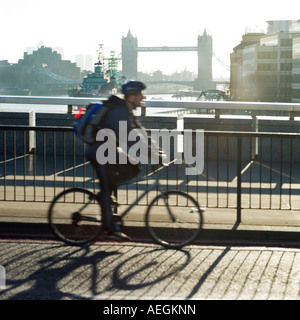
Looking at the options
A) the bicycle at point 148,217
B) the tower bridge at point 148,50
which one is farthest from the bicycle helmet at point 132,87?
the tower bridge at point 148,50

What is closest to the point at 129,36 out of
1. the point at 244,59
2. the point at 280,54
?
the point at 244,59

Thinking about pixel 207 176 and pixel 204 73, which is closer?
pixel 207 176

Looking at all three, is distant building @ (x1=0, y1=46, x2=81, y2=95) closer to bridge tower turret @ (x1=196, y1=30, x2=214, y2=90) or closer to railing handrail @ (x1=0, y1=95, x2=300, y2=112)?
bridge tower turret @ (x1=196, y1=30, x2=214, y2=90)

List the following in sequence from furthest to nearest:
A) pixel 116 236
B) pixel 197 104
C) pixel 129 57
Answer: pixel 129 57, pixel 197 104, pixel 116 236

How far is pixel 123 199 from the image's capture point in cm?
877

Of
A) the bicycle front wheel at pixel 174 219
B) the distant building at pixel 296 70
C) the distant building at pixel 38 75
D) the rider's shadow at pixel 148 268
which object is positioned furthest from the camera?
the distant building at pixel 38 75

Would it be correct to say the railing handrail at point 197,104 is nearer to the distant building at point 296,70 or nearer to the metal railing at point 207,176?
the metal railing at point 207,176

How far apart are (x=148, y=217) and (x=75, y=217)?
0.79m

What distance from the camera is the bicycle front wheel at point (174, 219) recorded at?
6.41 meters

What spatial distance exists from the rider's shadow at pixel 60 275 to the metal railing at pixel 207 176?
1.51 m

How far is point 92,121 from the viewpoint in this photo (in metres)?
6.18

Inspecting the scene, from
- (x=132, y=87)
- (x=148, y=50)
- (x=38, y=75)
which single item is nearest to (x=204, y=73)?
(x=148, y=50)

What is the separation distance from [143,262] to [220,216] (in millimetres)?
2015

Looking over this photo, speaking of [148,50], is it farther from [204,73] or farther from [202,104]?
[202,104]
